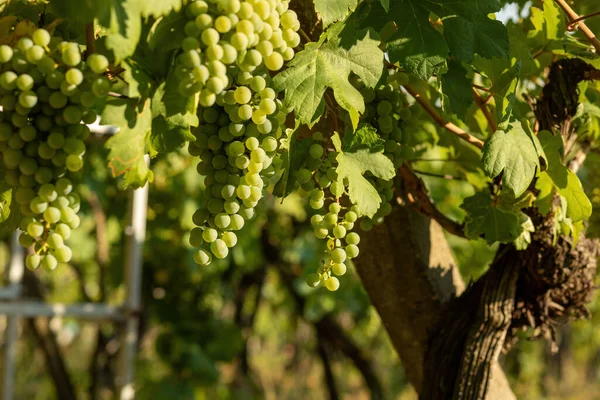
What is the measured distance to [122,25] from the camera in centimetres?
77

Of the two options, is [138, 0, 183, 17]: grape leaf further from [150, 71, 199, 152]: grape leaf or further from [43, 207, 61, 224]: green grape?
[43, 207, 61, 224]: green grape

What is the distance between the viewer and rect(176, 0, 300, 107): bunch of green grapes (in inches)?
31.5

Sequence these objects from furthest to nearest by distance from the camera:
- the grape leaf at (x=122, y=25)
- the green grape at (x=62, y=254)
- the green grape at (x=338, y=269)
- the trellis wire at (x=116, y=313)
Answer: the trellis wire at (x=116, y=313), the green grape at (x=338, y=269), the green grape at (x=62, y=254), the grape leaf at (x=122, y=25)

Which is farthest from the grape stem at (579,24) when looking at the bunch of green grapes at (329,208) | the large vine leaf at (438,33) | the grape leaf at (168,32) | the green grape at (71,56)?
the green grape at (71,56)

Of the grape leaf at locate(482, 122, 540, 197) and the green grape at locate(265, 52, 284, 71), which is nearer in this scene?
the green grape at locate(265, 52, 284, 71)

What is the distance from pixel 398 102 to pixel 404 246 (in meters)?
0.41

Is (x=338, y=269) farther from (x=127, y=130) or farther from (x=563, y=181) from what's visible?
(x=563, y=181)

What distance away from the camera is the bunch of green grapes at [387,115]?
1185 millimetres

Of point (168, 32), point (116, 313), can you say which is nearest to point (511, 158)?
point (168, 32)

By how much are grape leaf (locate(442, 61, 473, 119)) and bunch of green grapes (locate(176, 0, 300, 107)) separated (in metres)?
0.34

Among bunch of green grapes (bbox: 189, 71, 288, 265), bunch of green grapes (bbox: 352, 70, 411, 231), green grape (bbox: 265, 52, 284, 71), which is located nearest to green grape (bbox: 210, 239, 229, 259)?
bunch of green grapes (bbox: 189, 71, 288, 265)

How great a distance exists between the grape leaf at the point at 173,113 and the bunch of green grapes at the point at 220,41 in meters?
0.02

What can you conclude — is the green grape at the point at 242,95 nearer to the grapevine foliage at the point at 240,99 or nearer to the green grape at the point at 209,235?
the grapevine foliage at the point at 240,99

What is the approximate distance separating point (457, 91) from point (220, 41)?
431 millimetres
